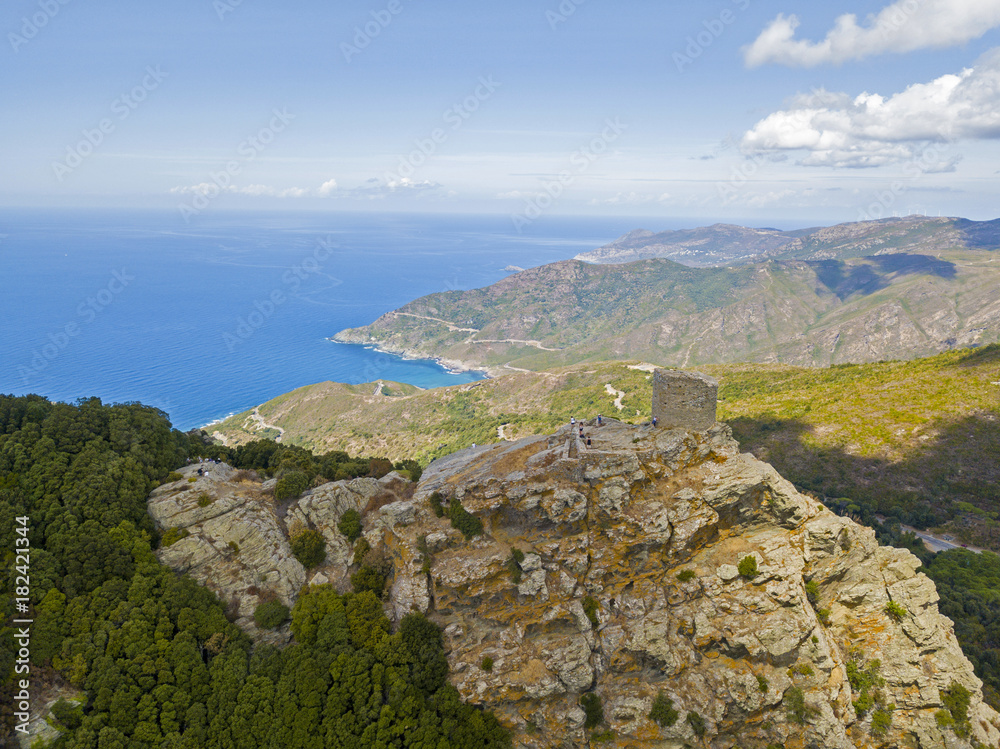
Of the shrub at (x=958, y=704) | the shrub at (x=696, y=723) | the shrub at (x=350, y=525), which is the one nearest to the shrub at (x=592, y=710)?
the shrub at (x=696, y=723)

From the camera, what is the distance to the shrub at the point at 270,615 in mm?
29172

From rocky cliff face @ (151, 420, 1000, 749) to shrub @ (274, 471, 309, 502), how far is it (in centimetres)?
163

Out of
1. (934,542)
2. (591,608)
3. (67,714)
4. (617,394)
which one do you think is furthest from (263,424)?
(934,542)

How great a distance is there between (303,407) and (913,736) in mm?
142210

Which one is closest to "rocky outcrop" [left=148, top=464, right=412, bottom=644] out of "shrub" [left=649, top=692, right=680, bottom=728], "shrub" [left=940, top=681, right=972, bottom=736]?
"shrub" [left=649, top=692, right=680, bottom=728]

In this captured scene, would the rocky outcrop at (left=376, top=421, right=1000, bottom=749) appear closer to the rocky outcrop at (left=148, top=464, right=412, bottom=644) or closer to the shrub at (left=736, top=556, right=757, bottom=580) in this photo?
the shrub at (left=736, top=556, right=757, bottom=580)

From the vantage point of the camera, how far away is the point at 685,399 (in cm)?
3166

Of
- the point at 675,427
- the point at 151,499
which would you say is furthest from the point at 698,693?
the point at 151,499

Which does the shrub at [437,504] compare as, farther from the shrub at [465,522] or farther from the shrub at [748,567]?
Result: the shrub at [748,567]

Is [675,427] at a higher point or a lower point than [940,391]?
higher

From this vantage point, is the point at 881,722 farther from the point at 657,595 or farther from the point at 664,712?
the point at 657,595

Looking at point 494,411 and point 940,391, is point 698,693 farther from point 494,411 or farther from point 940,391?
point 494,411

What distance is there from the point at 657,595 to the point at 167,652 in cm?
2654

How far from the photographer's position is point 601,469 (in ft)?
101
